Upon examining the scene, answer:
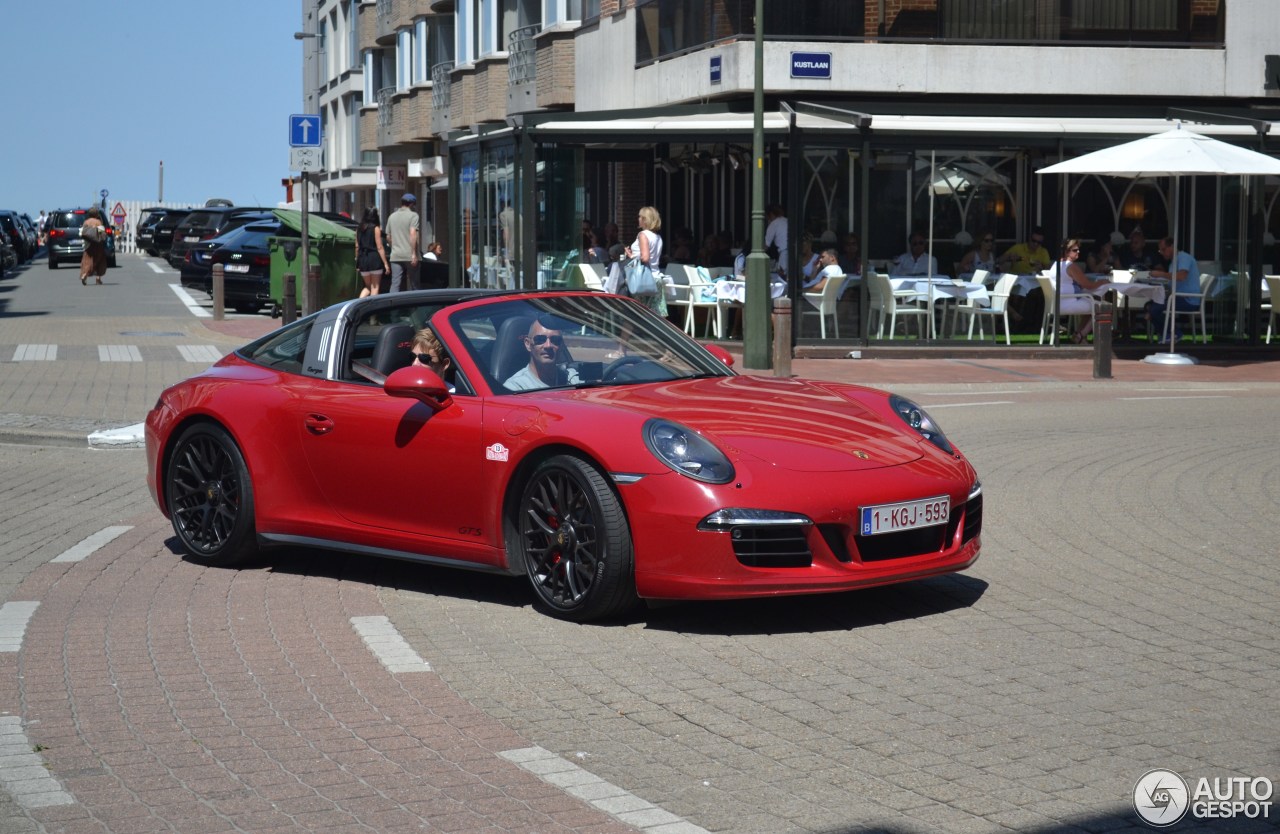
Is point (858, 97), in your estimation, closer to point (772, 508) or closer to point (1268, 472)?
point (1268, 472)

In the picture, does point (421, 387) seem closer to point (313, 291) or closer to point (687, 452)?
point (687, 452)

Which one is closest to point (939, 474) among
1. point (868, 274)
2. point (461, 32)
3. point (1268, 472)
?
point (1268, 472)

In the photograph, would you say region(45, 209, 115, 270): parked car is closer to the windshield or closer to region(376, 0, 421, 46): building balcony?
region(376, 0, 421, 46): building balcony

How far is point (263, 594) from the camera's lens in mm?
7668

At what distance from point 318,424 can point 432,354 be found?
2.04ft

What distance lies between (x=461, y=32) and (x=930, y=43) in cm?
2093

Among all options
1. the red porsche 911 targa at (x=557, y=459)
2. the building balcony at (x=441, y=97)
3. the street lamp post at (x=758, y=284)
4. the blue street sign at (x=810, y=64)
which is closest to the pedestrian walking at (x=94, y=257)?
the building balcony at (x=441, y=97)

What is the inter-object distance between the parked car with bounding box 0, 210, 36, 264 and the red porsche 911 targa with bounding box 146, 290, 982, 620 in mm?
46849

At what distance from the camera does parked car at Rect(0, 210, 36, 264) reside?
5659 centimetres

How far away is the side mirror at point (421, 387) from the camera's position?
7273 millimetres

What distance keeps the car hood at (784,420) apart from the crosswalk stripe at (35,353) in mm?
15359

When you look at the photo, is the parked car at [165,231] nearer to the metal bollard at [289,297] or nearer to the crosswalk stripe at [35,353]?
the metal bollard at [289,297]

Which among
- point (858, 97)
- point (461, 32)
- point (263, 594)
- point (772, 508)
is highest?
point (461, 32)

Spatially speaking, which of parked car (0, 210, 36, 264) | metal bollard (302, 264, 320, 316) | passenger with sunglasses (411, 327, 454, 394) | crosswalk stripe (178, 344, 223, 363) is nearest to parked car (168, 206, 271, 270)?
parked car (0, 210, 36, 264)
